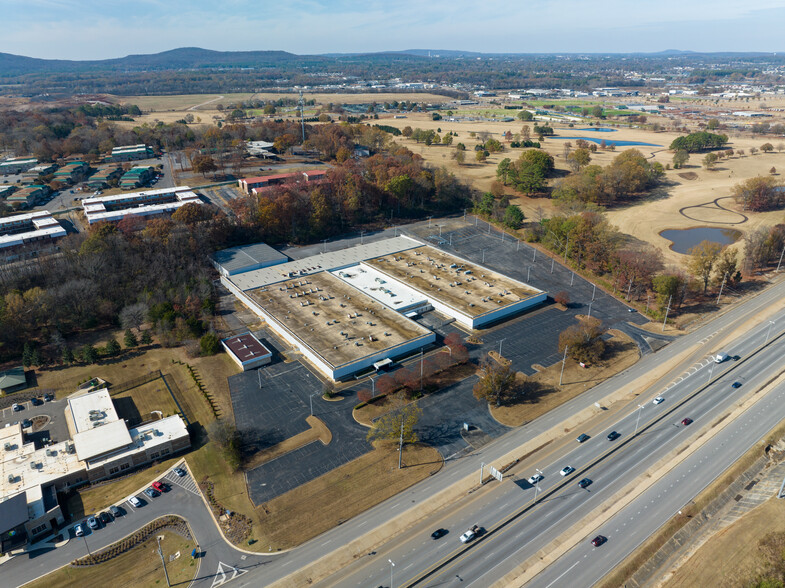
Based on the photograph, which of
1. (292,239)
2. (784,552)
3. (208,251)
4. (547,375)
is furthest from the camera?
(292,239)

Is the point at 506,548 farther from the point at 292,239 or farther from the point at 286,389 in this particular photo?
the point at 292,239

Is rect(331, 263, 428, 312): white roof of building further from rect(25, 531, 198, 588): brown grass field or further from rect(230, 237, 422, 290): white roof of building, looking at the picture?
rect(25, 531, 198, 588): brown grass field

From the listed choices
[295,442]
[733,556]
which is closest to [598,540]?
[733,556]

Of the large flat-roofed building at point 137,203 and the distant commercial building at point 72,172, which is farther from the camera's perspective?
the distant commercial building at point 72,172

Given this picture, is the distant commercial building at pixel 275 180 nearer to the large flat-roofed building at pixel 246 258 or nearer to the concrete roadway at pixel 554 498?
the large flat-roofed building at pixel 246 258

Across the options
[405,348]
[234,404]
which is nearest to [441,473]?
[405,348]

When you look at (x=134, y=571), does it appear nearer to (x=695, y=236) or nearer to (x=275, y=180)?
(x=275, y=180)

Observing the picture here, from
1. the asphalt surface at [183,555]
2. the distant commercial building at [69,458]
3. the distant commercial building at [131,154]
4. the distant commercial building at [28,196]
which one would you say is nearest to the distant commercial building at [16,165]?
the distant commercial building at [131,154]
